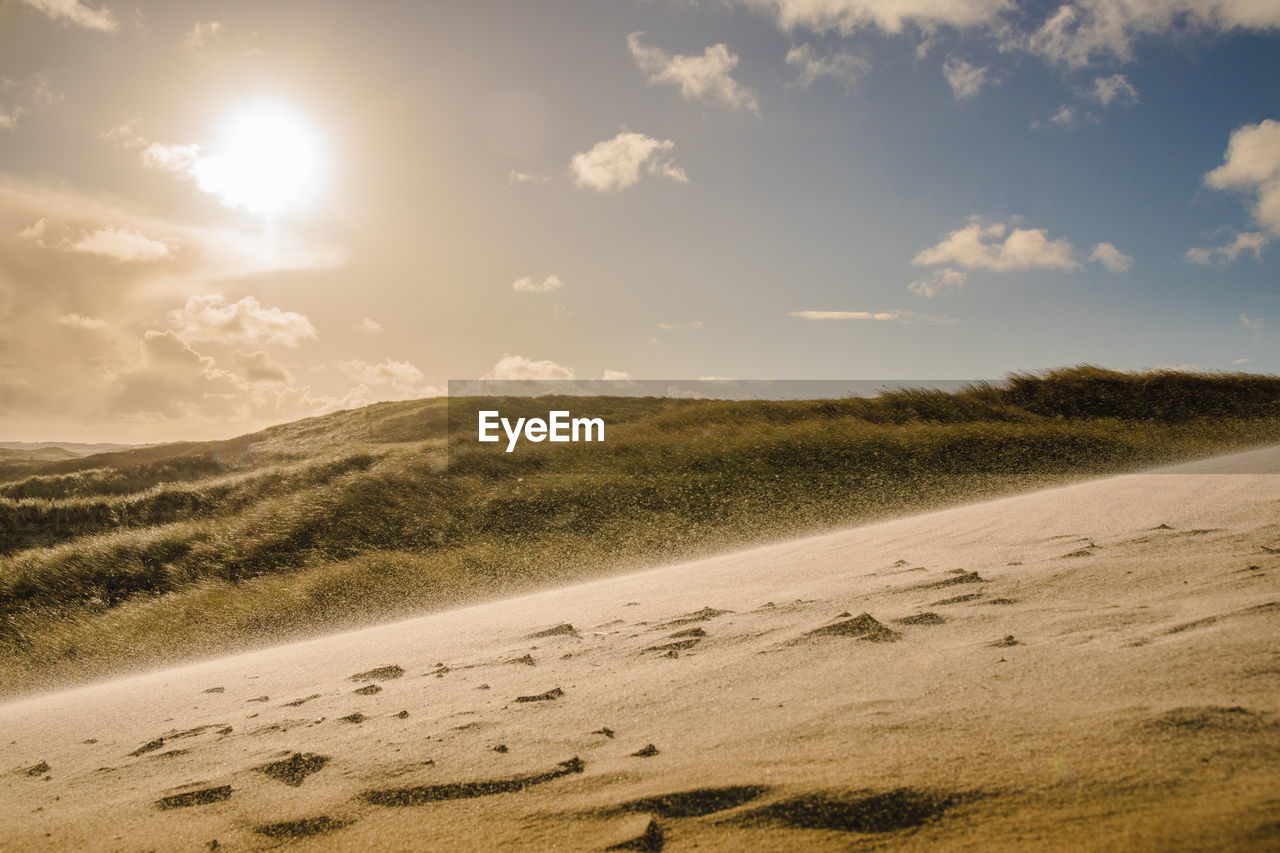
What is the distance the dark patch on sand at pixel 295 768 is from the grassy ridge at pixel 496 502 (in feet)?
18.2

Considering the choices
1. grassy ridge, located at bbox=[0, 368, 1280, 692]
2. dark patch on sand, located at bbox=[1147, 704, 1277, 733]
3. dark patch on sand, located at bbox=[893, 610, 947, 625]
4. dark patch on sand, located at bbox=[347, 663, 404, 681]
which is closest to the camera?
dark patch on sand, located at bbox=[1147, 704, 1277, 733]

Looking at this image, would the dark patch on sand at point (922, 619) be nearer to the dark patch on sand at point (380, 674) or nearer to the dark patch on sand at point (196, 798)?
the dark patch on sand at point (380, 674)

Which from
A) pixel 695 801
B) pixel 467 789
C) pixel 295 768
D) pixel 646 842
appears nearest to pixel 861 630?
pixel 695 801

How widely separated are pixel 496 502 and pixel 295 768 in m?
10.1

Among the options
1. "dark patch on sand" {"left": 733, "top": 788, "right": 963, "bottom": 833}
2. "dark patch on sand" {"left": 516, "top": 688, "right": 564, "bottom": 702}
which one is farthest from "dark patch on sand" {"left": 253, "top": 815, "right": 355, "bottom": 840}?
"dark patch on sand" {"left": 733, "top": 788, "right": 963, "bottom": 833}

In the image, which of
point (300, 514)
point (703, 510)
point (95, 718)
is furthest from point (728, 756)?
point (300, 514)

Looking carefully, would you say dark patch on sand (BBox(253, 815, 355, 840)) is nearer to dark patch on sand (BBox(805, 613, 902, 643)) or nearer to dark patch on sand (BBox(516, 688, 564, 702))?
dark patch on sand (BBox(516, 688, 564, 702))

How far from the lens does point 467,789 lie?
107 inches

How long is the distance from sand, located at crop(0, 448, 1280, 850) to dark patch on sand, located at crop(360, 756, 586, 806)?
0.01 m

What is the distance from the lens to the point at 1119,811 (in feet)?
6.41

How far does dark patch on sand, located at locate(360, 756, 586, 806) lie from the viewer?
8.76 ft

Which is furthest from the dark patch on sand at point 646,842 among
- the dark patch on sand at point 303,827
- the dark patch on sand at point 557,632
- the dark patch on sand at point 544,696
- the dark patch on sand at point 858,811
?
the dark patch on sand at point 557,632

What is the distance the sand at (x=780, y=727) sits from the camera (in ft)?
6.93

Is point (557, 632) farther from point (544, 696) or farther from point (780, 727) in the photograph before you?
point (780, 727)
